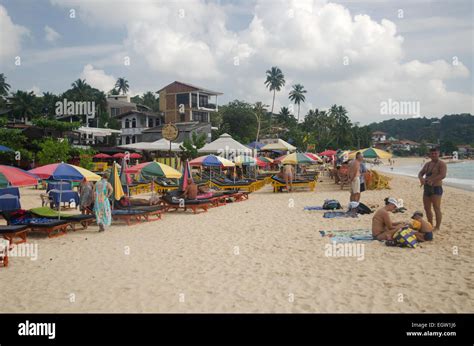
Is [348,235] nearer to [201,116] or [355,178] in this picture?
[355,178]

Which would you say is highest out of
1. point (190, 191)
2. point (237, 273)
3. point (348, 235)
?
point (190, 191)

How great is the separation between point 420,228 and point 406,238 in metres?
0.66

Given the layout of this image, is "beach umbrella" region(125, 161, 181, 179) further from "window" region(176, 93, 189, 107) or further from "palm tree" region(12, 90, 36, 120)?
"palm tree" region(12, 90, 36, 120)

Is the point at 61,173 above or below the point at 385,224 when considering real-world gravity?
above

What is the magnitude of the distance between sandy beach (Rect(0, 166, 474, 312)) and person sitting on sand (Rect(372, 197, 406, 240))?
275 millimetres

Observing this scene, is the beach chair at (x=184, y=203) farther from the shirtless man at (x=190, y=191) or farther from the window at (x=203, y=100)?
the window at (x=203, y=100)

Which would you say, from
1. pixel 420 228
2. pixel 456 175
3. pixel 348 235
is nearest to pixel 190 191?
pixel 348 235

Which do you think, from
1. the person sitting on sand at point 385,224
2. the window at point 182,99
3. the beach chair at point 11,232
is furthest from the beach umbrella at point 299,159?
the window at point 182,99

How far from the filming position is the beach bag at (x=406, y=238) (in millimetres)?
6953

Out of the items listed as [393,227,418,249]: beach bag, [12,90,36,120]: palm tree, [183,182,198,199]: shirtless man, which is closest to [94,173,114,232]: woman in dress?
[183,182,198,199]: shirtless man

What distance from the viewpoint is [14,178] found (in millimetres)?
8492
